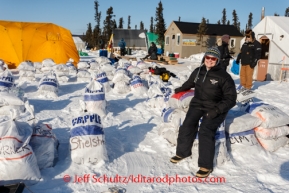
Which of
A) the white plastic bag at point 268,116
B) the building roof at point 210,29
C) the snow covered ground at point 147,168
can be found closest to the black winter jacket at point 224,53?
the snow covered ground at point 147,168

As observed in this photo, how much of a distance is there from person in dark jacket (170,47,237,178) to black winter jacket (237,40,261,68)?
430cm

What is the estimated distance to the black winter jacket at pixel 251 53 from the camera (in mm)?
6812

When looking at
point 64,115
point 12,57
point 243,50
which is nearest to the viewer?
point 64,115

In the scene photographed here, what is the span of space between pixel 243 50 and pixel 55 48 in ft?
26.1

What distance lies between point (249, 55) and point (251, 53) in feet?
0.23

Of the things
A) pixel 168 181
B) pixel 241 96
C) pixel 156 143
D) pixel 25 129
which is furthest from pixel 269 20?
pixel 25 129

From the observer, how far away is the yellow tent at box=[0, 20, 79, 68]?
11000mm

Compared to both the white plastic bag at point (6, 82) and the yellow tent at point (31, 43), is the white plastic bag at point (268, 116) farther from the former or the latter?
the yellow tent at point (31, 43)

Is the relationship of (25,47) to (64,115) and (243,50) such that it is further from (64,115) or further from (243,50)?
(243,50)

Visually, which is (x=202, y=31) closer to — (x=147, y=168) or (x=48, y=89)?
(x=48, y=89)

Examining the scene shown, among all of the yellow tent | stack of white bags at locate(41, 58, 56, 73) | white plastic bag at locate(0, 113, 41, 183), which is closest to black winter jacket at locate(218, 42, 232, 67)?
white plastic bag at locate(0, 113, 41, 183)

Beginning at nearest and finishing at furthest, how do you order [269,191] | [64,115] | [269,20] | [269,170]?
1. [269,191]
2. [269,170]
3. [64,115]
4. [269,20]

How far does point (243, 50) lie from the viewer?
7.09 m

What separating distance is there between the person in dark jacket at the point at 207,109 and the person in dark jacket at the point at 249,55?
4305 millimetres
